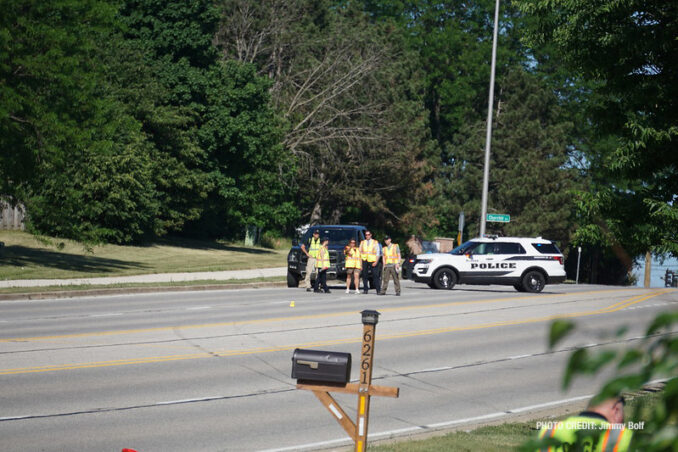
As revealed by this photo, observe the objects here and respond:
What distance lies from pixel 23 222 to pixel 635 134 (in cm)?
3351

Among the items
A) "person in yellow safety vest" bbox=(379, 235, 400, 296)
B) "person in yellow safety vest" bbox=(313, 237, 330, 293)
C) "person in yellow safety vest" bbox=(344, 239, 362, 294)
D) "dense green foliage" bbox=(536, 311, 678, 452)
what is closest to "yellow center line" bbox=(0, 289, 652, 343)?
"person in yellow safety vest" bbox=(379, 235, 400, 296)

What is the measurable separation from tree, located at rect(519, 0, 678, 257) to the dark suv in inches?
629

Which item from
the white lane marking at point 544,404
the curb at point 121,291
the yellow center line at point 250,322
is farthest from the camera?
the curb at point 121,291

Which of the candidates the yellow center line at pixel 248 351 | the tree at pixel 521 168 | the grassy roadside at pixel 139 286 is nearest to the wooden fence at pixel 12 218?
the grassy roadside at pixel 139 286

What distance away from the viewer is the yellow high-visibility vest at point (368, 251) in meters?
27.0

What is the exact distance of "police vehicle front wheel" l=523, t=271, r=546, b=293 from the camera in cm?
2959

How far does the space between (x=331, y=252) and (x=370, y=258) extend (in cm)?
184

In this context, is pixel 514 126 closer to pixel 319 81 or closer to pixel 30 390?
pixel 319 81

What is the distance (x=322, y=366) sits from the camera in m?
5.96

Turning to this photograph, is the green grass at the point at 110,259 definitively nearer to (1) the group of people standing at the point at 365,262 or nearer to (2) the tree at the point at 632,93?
(1) the group of people standing at the point at 365,262

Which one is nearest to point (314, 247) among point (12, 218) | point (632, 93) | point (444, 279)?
point (444, 279)

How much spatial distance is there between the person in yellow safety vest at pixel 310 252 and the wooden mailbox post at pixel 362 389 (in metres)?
20.8

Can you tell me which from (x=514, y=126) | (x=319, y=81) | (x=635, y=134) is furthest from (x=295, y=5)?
(x=635, y=134)

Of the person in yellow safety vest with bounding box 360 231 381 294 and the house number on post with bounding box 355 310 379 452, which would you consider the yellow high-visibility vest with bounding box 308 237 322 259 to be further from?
the house number on post with bounding box 355 310 379 452
